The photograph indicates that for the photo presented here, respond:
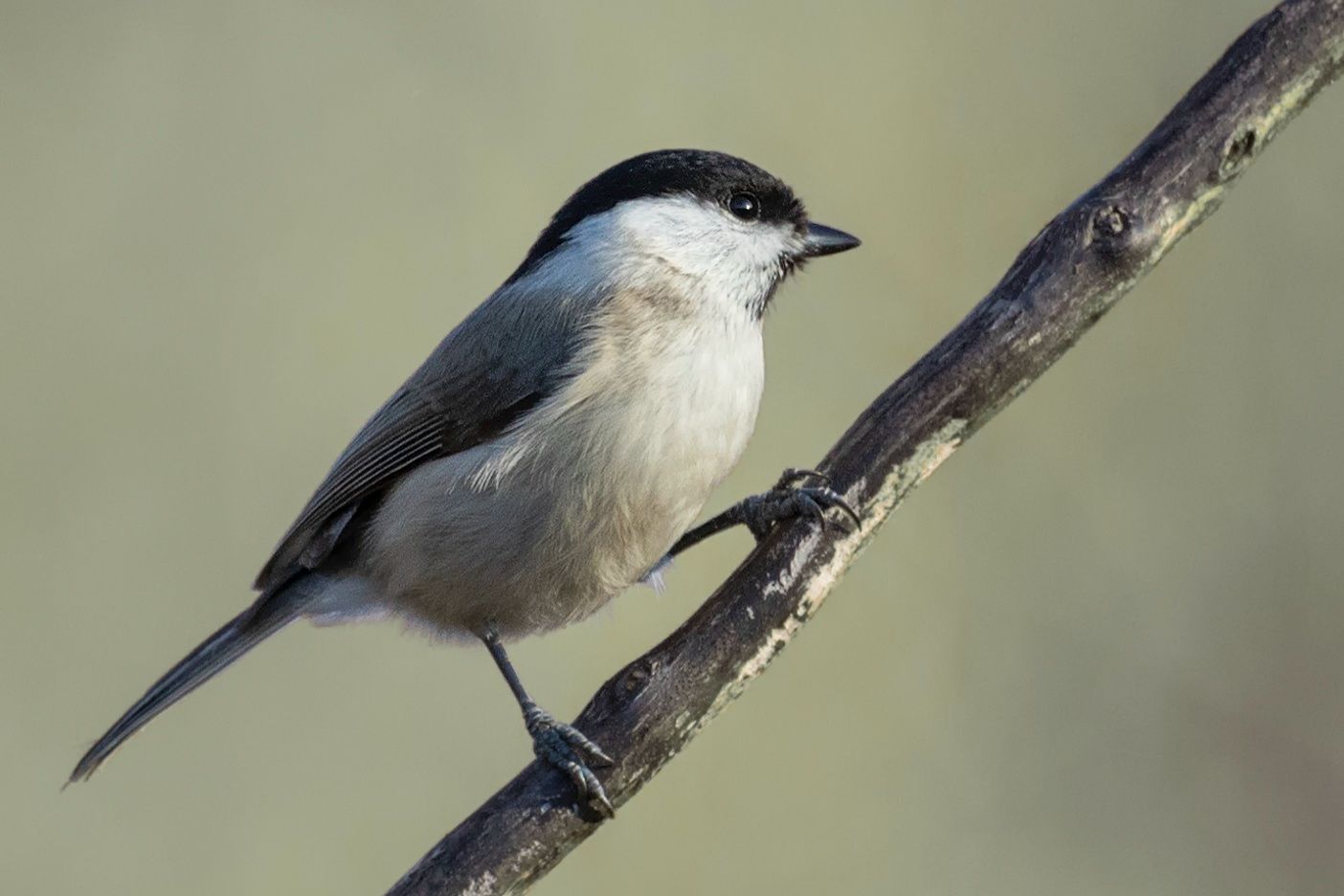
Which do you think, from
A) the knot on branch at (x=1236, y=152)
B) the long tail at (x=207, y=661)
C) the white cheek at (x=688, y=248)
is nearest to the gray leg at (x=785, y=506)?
the white cheek at (x=688, y=248)

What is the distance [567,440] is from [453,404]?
254mm

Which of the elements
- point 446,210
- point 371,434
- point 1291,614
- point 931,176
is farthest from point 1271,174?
point 371,434

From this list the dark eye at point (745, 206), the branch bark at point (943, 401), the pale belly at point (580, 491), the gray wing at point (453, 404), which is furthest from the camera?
the dark eye at point (745, 206)

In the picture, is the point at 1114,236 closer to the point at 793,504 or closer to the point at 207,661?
the point at 793,504

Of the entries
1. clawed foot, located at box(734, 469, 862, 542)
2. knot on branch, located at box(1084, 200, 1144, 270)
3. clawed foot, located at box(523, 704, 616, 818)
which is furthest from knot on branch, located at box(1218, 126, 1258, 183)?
clawed foot, located at box(523, 704, 616, 818)

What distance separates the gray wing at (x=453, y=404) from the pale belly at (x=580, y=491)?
0.05m

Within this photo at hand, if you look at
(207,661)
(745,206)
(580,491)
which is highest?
(745,206)

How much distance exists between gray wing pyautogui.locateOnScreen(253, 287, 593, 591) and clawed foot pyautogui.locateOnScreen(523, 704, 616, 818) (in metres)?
0.53

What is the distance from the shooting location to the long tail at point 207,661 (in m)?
2.22

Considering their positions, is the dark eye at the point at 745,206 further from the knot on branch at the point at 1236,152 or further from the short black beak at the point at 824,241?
the knot on branch at the point at 1236,152

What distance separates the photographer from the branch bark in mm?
1655

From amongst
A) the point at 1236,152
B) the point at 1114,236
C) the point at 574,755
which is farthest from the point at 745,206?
the point at 574,755

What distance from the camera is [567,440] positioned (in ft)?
6.36

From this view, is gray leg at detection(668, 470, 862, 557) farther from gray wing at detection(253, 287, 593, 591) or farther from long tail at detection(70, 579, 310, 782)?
long tail at detection(70, 579, 310, 782)
